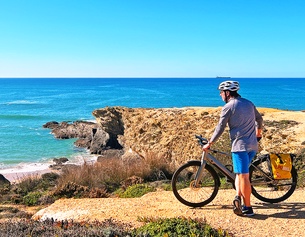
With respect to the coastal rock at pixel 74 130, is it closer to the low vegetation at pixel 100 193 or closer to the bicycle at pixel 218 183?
the low vegetation at pixel 100 193

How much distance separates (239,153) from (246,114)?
2.15 ft

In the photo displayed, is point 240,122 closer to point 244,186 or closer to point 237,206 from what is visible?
point 244,186

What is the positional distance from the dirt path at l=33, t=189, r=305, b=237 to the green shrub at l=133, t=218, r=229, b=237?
418mm

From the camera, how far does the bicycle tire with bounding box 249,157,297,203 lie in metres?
6.74

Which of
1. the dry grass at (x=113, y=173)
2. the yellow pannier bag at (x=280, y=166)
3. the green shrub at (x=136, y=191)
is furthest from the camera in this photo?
the dry grass at (x=113, y=173)

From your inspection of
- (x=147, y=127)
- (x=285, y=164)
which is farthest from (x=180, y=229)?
(x=147, y=127)

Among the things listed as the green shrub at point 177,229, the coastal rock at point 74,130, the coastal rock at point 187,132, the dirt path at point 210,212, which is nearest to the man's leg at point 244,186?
the dirt path at point 210,212

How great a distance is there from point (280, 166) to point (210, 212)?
Answer: 156 cm

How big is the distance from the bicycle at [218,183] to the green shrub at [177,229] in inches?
44.8

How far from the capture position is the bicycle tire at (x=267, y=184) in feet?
22.1

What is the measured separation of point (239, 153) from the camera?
5922 mm

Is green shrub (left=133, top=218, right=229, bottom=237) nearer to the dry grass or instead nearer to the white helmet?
the white helmet

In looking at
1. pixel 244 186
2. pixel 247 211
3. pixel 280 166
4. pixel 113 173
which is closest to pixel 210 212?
pixel 247 211

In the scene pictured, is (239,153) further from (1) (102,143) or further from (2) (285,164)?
(1) (102,143)
